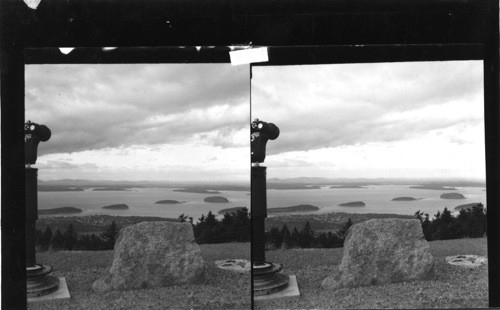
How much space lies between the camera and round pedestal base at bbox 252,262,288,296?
16.4ft

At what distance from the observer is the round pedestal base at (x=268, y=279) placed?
16.4 feet

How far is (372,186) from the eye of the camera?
16.4 feet

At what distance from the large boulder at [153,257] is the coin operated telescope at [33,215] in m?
0.45

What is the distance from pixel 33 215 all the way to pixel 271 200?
2177 millimetres

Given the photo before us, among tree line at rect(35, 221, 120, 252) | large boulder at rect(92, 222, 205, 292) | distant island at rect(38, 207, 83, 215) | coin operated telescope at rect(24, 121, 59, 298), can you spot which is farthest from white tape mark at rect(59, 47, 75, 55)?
large boulder at rect(92, 222, 205, 292)

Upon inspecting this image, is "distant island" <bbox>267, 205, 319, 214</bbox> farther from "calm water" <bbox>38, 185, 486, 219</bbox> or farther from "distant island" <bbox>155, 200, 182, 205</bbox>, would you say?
"distant island" <bbox>155, 200, 182, 205</bbox>

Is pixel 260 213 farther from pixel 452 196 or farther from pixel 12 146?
pixel 12 146

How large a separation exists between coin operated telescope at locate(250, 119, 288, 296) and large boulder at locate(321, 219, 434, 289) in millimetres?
522

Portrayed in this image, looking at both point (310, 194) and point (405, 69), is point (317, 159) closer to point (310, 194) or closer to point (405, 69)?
point (310, 194)

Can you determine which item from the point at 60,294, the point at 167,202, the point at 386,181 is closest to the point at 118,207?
the point at 167,202

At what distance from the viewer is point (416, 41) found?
487cm

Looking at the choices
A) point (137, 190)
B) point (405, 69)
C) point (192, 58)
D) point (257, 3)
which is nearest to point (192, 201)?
point (137, 190)

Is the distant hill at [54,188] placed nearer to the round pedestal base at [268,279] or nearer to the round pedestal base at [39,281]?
the round pedestal base at [39,281]

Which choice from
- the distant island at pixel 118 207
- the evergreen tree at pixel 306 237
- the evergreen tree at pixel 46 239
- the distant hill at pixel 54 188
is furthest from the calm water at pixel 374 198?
the evergreen tree at pixel 46 239
